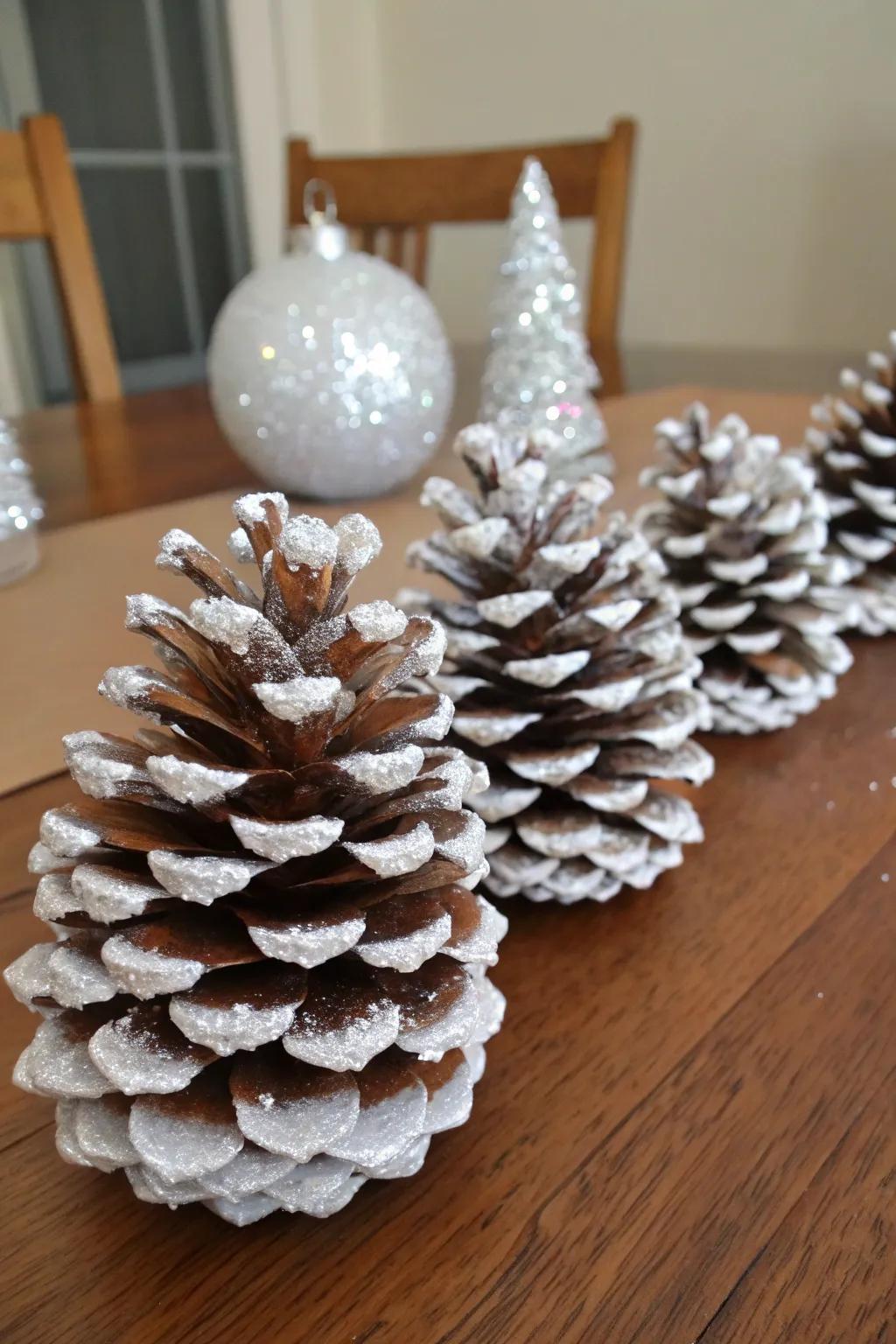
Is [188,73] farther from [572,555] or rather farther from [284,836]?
[284,836]

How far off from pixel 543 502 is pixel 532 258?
0.54m

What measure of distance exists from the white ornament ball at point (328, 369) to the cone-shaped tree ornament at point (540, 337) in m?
0.13

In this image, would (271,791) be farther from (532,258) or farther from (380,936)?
(532,258)

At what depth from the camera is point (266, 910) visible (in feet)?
0.76

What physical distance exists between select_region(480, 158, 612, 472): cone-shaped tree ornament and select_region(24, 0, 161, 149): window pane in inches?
69.1

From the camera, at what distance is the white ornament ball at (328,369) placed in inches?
25.1

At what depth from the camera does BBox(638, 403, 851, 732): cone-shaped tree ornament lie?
427 millimetres

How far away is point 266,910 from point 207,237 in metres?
2.56

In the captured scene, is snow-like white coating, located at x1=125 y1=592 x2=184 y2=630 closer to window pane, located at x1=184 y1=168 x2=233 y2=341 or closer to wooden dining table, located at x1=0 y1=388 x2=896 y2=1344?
wooden dining table, located at x1=0 y1=388 x2=896 y2=1344

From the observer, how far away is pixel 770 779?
1.34 ft

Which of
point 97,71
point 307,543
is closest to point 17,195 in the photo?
point 307,543

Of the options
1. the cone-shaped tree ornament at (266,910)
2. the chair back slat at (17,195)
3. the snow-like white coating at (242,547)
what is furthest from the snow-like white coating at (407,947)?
the chair back slat at (17,195)

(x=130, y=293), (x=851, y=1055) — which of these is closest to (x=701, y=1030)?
(x=851, y=1055)

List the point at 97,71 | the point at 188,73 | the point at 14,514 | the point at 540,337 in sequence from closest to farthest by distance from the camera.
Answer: the point at 14,514 < the point at 540,337 < the point at 97,71 < the point at 188,73
